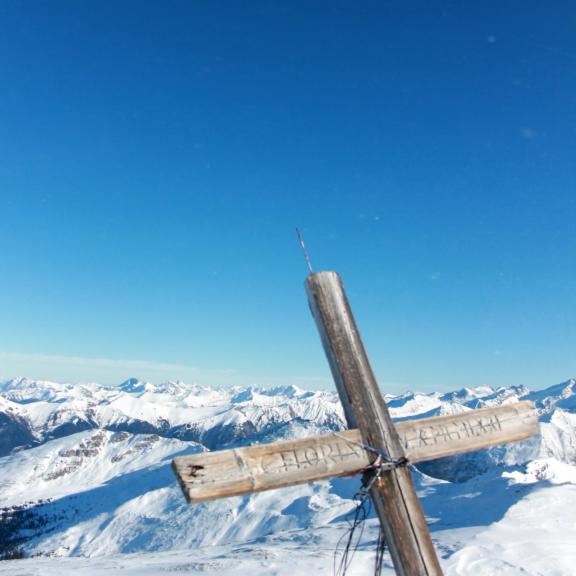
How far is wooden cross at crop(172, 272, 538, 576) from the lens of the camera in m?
3.51

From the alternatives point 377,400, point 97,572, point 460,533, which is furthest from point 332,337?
point 97,572

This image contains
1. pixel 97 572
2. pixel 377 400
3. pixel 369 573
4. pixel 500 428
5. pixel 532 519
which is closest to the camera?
pixel 377 400

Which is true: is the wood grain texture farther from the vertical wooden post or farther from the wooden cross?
the vertical wooden post

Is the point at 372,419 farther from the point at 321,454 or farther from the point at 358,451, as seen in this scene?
the point at 321,454

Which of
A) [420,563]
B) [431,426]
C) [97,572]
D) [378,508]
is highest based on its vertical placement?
[431,426]

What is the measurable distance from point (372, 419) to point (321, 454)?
0.59 metres

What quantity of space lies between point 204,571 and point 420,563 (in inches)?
1345

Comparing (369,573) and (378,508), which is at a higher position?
(378,508)

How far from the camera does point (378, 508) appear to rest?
3.82 metres

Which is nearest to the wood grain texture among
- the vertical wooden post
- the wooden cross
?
the wooden cross

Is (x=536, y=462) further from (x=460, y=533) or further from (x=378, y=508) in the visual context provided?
(x=378, y=508)

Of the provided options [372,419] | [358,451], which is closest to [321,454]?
[358,451]

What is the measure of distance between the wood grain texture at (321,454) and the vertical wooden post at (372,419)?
179mm

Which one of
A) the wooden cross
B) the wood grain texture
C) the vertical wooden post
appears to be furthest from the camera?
the vertical wooden post
